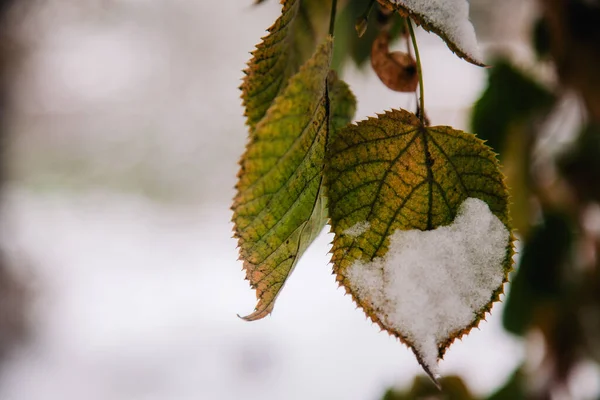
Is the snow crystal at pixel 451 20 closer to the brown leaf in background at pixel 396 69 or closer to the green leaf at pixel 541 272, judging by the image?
the brown leaf in background at pixel 396 69

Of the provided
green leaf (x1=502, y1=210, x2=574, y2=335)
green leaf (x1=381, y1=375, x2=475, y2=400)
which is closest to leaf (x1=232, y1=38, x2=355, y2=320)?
green leaf (x1=381, y1=375, x2=475, y2=400)

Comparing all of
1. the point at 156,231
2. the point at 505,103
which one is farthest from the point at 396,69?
the point at 156,231

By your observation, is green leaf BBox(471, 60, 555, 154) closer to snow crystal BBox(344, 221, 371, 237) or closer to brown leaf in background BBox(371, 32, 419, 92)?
brown leaf in background BBox(371, 32, 419, 92)

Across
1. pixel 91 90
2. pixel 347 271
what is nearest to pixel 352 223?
pixel 347 271

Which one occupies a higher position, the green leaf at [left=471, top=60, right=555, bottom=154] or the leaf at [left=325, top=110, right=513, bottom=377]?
the green leaf at [left=471, top=60, right=555, bottom=154]

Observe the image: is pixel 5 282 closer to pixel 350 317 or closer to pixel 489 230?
pixel 350 317

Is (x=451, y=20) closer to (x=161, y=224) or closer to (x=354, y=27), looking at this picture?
(x=354, y=27)
